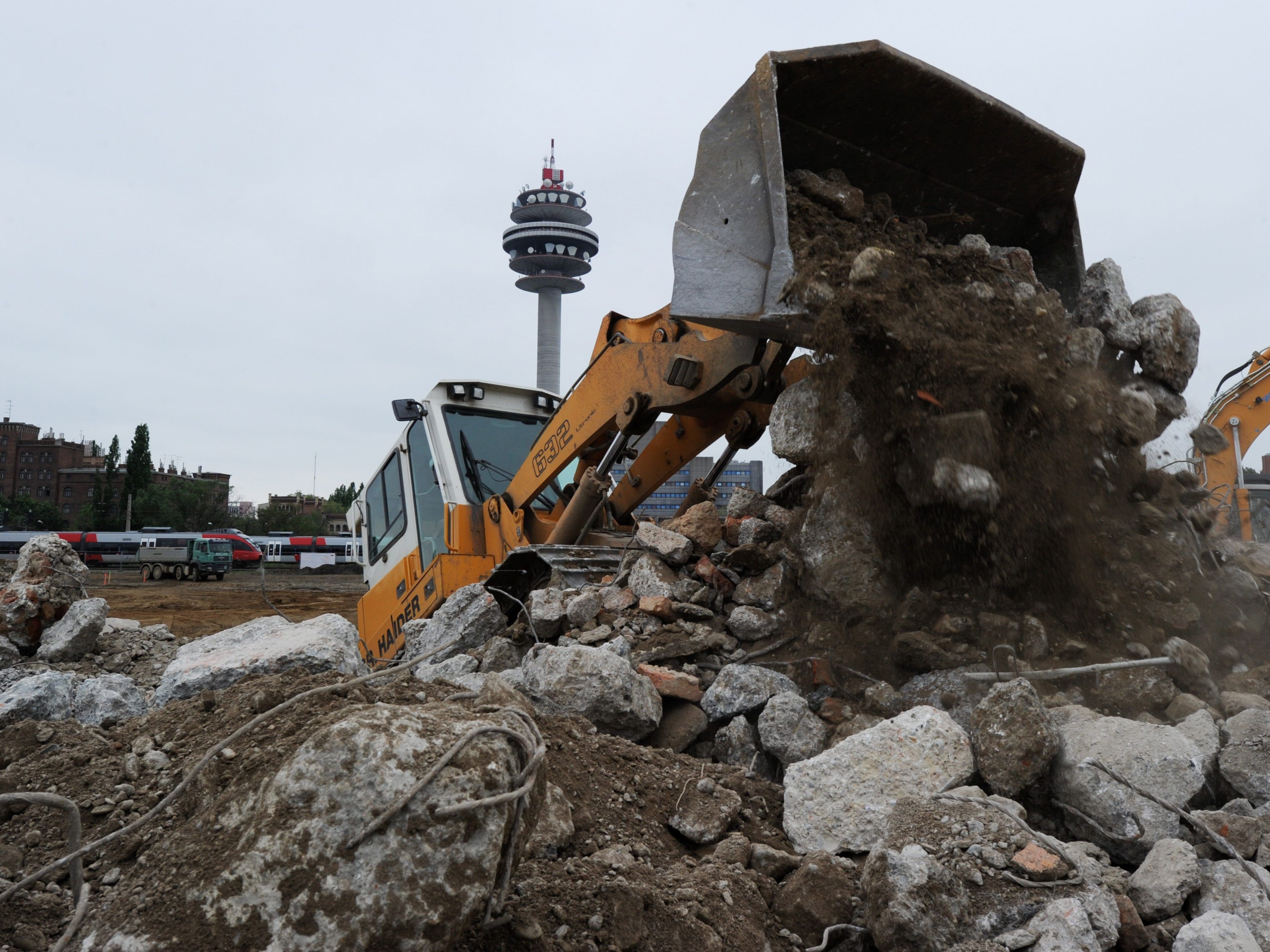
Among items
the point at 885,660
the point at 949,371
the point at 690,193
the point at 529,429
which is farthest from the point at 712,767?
the point at 529,429

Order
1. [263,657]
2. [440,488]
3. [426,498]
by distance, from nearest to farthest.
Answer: [263,657] < [440,488] < [426,498]

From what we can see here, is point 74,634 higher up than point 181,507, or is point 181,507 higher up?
point 181,507

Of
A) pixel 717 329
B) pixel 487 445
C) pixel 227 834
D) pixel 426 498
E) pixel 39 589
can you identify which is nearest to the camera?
pixel 227 834

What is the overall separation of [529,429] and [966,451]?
402cm

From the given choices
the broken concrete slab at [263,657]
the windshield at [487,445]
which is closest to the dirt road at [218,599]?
the windshield at [487,445]

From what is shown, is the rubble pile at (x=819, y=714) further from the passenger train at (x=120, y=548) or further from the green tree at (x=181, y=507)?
the green tree at (x=181, y=507)

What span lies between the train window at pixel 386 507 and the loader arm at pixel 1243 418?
723 centimetres

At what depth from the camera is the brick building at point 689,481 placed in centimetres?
527

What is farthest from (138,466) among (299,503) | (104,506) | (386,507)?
(386,507)

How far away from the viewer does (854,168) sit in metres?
4.29

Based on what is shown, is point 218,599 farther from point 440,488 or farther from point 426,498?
point 440,488

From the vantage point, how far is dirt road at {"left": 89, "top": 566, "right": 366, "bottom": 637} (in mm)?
13086

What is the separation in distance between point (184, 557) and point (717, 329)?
2407cm

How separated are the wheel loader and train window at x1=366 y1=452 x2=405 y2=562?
0.12 metres
